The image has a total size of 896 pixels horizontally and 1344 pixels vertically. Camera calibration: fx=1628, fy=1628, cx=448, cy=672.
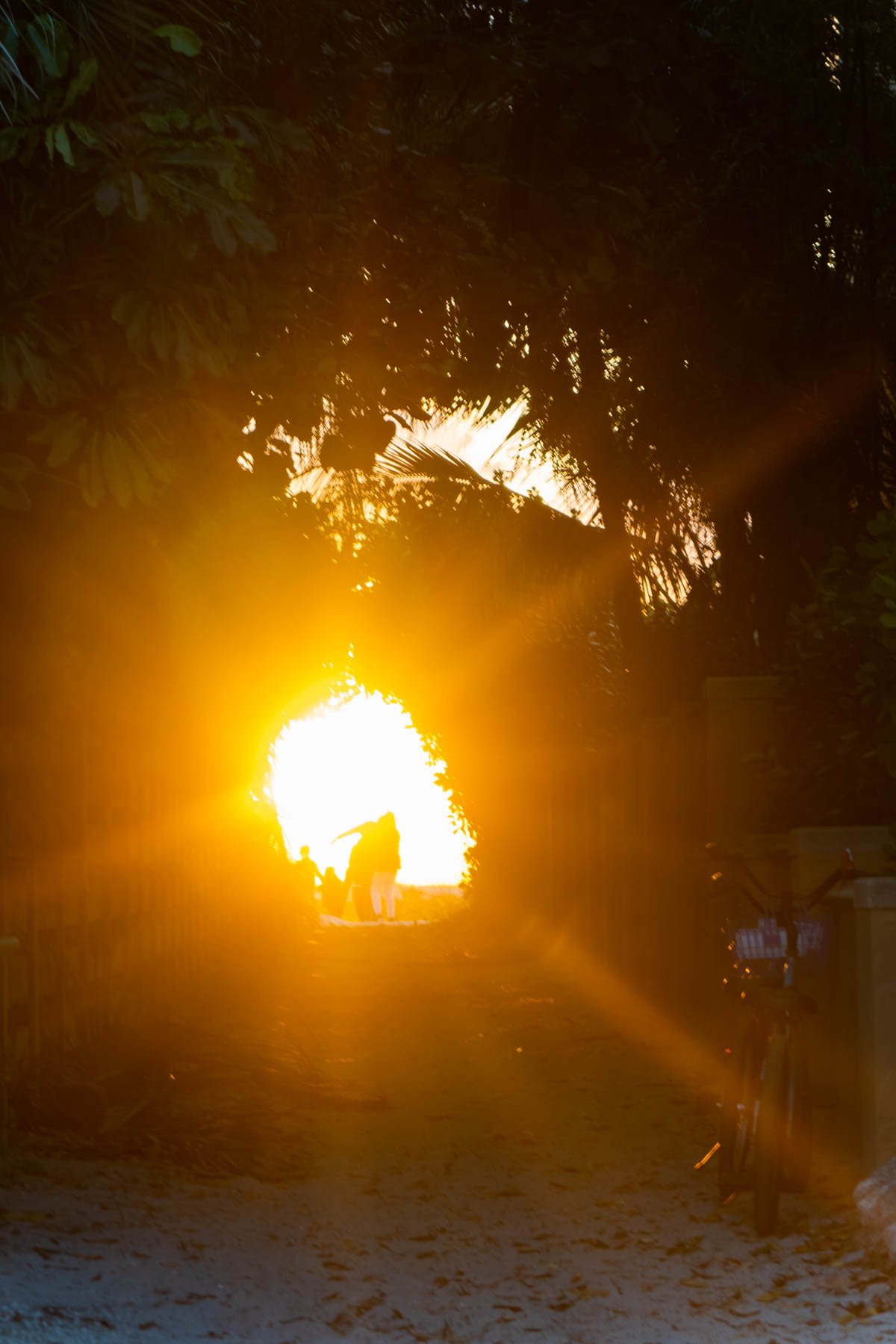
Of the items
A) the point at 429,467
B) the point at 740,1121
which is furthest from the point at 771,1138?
the point at 429,467

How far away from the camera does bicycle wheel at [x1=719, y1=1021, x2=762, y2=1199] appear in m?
6.29

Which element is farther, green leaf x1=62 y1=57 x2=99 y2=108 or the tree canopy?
the tree canopy

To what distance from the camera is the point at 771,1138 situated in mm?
5883

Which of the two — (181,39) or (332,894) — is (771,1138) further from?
(332,894)

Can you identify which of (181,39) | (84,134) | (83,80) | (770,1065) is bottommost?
Result: (770,1065)

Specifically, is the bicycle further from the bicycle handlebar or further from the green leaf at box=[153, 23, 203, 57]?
the green leaf at box=[153, 23, 203, 57]

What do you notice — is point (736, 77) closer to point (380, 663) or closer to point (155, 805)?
point (155, 805)

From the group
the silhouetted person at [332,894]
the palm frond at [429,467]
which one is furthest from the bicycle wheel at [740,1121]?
the silhouetted person at [332,894]

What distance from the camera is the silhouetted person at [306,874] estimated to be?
23.7 meters

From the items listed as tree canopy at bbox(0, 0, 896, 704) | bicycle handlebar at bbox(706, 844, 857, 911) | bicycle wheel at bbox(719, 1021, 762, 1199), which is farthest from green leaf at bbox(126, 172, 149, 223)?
bicycle wheel at bbox(719, 1021, 762, 1199)

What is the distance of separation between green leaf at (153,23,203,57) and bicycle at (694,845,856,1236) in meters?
3.68

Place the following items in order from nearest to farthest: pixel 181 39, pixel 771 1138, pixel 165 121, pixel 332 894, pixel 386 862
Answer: pixel 181 39 → pixel 165 121 → pixel 771 1138 → pixel 386 862 → pixel 332 894

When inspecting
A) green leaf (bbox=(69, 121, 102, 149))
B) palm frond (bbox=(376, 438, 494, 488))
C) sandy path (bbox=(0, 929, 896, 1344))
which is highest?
palm frond (bbox=(376, 438, 494, 488))

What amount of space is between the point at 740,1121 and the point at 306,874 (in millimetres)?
19299
